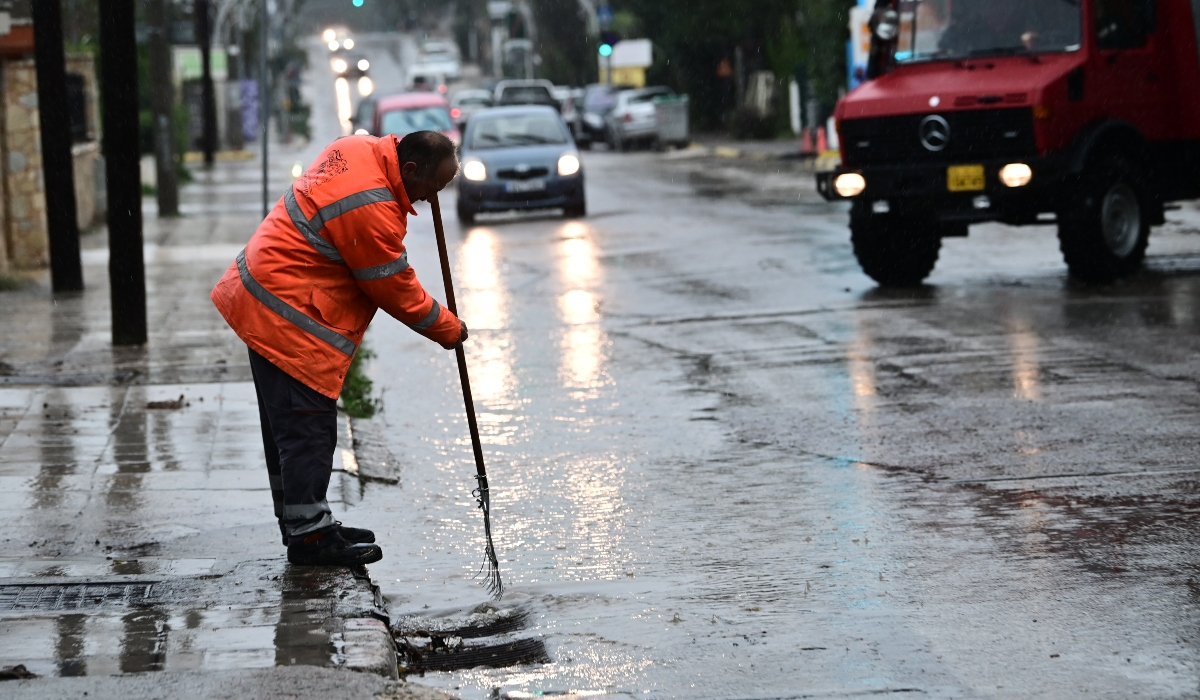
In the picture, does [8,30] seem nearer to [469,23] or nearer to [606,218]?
[606,218]

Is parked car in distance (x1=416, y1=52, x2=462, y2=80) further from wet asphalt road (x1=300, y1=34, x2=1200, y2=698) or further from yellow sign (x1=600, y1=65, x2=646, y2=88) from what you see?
wet asphalt road (x1=300, y1=34, x2=1200, y2=698)

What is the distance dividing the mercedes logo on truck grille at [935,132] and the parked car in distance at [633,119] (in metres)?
30.6

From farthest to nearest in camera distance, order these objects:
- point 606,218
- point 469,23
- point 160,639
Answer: point 469,23 → point 606,218 → point 160,639

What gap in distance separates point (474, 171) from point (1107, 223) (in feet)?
35.2

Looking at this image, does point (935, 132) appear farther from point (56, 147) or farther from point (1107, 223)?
point (56, 147)

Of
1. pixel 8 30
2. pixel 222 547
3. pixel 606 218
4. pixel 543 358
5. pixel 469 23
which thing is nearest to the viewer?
pixel 222 547

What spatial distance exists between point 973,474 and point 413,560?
8.27 feet

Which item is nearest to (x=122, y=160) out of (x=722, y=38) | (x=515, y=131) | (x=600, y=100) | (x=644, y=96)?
(x=515, y=131)

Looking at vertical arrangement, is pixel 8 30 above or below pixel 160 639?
above

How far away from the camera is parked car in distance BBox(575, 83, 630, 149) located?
47.1 metres

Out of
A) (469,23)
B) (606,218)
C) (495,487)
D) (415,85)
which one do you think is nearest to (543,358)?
(495,487)

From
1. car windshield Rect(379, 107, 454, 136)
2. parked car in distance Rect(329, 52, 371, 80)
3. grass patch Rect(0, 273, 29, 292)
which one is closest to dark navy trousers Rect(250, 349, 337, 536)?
grass patch Rect(0, 273, 29, 292)

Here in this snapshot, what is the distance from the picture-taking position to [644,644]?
523 centimetres

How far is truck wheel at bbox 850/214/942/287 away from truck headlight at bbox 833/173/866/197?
25 centimetres
